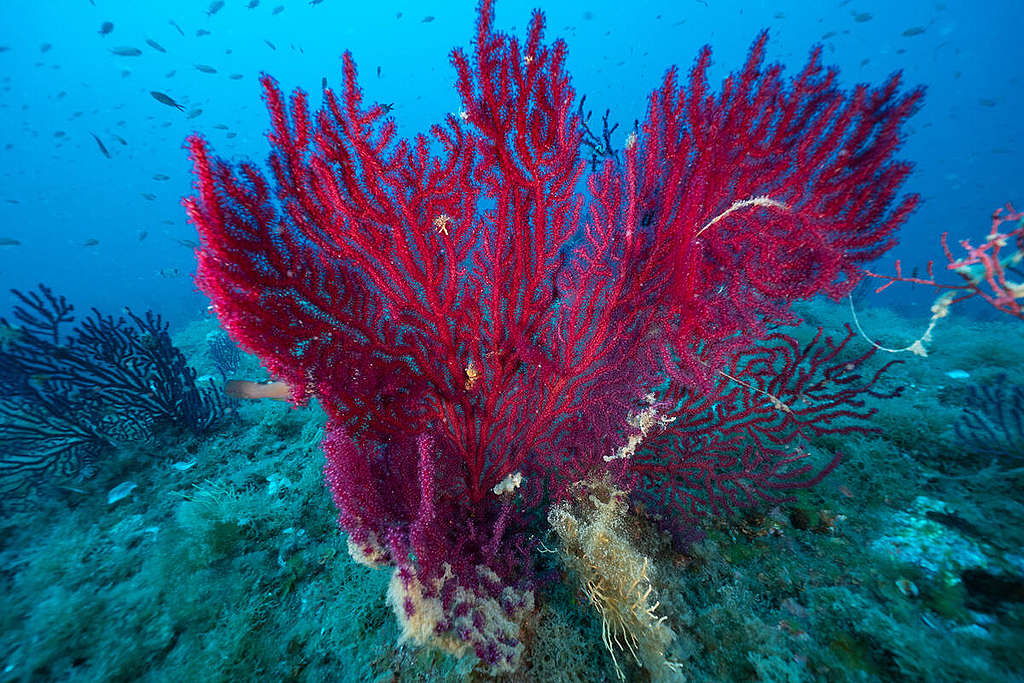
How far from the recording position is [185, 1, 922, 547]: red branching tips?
2.22m

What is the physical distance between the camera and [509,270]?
8.95 ft

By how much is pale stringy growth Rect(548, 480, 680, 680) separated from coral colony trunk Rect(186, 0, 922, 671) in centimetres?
32

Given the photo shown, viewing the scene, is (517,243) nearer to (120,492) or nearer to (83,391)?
(120,492)

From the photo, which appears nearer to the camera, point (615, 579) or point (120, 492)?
point (615, 579)

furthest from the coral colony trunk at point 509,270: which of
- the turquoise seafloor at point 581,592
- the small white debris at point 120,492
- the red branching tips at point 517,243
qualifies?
the small white debris at point 120,492

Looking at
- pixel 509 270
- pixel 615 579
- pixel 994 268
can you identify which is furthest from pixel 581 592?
pixel 994 268

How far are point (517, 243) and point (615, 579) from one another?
7.66 feet

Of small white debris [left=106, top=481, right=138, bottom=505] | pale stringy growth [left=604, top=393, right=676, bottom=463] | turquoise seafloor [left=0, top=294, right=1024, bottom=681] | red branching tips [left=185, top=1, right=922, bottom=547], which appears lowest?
small white debris [left=106, top=481, right=138, bottom=505]

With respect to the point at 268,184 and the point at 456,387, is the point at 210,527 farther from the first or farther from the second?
the point at 268,184

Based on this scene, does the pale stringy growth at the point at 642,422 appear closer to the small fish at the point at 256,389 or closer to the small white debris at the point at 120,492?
the small fish at the point at 256,389

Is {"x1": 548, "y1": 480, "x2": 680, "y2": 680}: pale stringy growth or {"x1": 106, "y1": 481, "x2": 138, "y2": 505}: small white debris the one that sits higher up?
{"x1": 548, "y1": 480, "x2": 680, "y2": 680}: pale stringy growth

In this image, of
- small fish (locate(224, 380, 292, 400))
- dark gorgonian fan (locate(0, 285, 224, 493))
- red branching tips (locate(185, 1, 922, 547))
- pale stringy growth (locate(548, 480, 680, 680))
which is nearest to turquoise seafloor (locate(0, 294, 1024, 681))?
pale stringy growth (locate(548, 480, 680, 680))

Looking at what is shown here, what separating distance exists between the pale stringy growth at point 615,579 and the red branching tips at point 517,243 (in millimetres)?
491

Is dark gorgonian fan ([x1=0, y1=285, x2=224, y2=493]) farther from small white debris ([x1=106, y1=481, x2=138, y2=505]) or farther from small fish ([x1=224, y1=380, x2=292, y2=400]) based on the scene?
small fish ([x1=224, y1=380, x2=292, y2=400])
